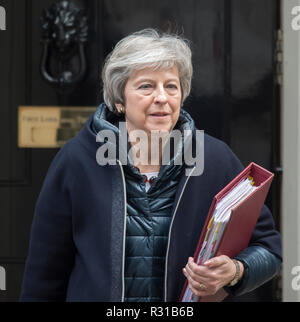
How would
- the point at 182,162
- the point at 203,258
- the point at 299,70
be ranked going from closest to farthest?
1. the point at 203,258
2. the point at 182,162
3. the point at 299,70

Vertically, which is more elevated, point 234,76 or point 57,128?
point 234,76

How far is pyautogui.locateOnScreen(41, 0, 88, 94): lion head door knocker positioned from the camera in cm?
224

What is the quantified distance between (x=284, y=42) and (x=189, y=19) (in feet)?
1.30

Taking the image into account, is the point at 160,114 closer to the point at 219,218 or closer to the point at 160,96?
the point at 160,96

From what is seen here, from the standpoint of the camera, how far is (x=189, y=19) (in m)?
2.27

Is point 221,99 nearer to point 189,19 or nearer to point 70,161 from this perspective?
point 189,19

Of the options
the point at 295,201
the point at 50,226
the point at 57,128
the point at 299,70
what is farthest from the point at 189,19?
the point at 50,226

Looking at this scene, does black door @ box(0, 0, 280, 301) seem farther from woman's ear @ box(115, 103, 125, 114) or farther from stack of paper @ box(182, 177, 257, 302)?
stack of paper @ box(182, 177, 257, 302)

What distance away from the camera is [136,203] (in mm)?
1480

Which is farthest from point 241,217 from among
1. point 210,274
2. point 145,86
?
point 145,86

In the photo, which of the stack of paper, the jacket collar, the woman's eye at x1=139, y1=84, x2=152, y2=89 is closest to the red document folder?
the stack of paper

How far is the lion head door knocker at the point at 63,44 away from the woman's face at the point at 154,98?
83cm

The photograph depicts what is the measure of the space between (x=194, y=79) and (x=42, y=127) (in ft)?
2.13

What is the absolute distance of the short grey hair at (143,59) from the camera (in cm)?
144
